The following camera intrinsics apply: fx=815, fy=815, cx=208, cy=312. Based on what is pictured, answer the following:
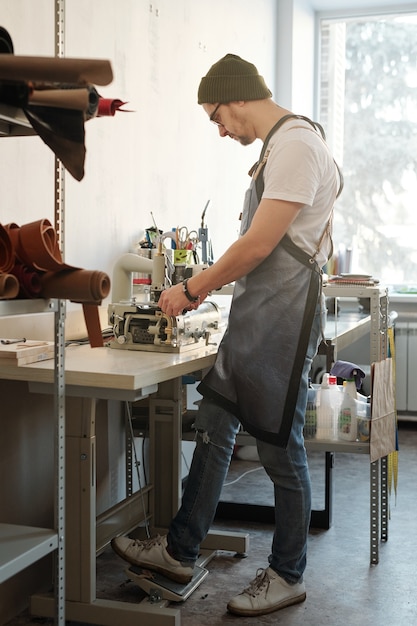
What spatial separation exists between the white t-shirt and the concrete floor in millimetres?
1099

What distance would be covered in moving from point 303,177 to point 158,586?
52.5 inches

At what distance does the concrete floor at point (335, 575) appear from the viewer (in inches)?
97.9

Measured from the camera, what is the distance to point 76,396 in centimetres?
215

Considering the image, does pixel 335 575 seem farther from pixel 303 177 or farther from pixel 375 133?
pixel 375 133

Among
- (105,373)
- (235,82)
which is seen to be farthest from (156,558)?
(235,82)

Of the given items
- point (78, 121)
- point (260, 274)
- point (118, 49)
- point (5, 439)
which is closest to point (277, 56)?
point (118, 49)

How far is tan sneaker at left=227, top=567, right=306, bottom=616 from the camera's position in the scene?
2.49 meters

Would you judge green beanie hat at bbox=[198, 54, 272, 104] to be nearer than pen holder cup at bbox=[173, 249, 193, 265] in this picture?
Yes

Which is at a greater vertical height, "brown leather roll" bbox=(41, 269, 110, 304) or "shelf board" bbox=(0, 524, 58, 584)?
"brown leather roll" bbox=(41, 269, 110, 304)

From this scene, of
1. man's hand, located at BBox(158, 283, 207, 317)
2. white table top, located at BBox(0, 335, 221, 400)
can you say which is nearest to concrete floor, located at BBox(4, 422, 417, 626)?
white table top, located at BBox(0, 335, 221, 400)

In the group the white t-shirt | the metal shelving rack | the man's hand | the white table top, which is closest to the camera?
the metal shelving rack

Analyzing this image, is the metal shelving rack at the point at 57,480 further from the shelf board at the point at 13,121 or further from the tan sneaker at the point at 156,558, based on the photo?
the tan sneaker at the point at 156,558

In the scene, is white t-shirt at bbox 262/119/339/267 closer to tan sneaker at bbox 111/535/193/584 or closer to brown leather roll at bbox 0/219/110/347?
brown leather roll at bbox 0/219/110/347

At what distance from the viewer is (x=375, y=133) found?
5.84m
